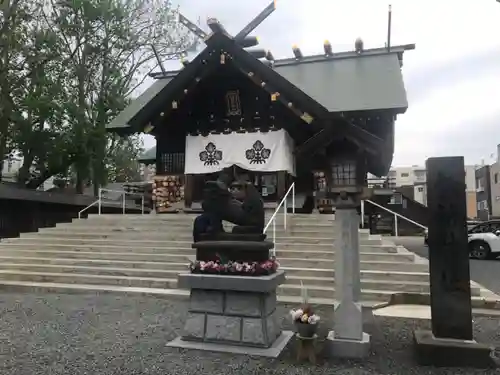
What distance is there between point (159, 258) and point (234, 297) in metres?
4.76

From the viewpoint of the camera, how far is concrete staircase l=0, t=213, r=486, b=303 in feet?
25.3

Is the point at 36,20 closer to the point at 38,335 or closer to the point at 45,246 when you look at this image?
the point at 45,246

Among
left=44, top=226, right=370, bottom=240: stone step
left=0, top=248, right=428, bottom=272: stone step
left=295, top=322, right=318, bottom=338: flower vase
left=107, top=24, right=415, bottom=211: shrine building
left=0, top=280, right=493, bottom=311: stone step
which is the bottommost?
A: left=0, top=280, right=493, bottom=311: stone step

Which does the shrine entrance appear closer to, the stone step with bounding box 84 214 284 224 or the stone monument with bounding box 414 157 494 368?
the stone step with bounding box 84 214 284 224

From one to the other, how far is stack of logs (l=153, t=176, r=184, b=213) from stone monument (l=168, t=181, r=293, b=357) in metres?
8.60

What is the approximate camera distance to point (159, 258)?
9.25 meters

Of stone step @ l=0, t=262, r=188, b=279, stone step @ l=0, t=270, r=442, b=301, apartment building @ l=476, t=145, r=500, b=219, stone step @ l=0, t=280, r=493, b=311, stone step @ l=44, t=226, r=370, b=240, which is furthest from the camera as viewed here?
apartment building @ l=476, t=145, r=500, b=219

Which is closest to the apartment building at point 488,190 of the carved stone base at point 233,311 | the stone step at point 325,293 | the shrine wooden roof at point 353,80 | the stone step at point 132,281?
the shrine wooden roof at point 353,80

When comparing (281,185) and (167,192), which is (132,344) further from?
(167,192)

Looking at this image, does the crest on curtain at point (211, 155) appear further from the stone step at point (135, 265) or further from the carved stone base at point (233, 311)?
the carved stone base at point (233, 311)

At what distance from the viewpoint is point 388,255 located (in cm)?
842

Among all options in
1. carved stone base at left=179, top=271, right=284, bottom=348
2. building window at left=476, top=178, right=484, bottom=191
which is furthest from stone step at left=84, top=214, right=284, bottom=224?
building window at left=476, top=178, right=484, bottom=191

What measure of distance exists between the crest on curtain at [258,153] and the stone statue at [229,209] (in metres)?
6.83

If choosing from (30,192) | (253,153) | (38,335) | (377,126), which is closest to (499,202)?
(377,126)
